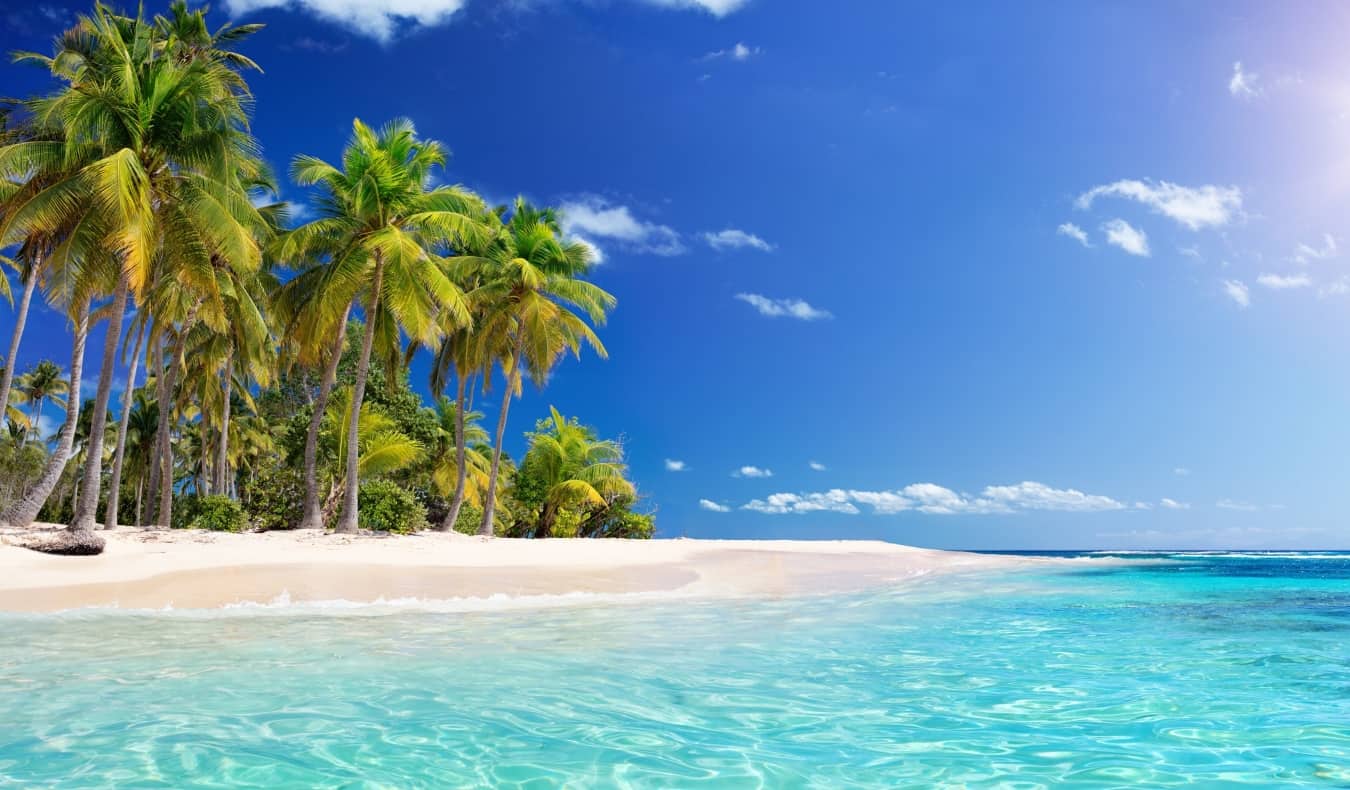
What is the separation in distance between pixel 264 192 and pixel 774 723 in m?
21.1

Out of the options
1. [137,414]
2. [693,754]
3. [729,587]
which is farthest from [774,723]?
[137,414]

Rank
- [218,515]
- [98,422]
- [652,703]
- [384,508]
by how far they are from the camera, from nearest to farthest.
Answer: [652,703]
[98,422]
[218,515]
[384,508]

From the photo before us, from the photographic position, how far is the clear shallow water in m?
3.73

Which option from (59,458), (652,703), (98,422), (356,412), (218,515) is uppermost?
(356,412)

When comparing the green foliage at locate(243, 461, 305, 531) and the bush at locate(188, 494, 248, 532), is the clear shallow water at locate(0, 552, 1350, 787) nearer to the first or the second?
the bush at locate(188, 494, 248, 532)

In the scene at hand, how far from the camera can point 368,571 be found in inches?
452

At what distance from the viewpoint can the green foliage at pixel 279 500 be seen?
909 inches

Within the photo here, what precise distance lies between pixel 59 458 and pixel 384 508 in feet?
22.8

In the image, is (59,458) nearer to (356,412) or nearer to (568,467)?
(356,412)

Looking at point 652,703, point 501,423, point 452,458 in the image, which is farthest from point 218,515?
point 652,703

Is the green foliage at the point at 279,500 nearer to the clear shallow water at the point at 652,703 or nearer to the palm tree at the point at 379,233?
the palm tree at the point at 379,233

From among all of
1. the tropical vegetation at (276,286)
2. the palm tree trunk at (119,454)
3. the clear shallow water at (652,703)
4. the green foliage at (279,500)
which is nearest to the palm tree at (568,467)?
the tropical vegetation at (276,286)

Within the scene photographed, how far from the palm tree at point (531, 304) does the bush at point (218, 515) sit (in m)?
6.02

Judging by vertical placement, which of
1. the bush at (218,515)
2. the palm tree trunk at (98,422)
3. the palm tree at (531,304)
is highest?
the palm tree at (531,304)
